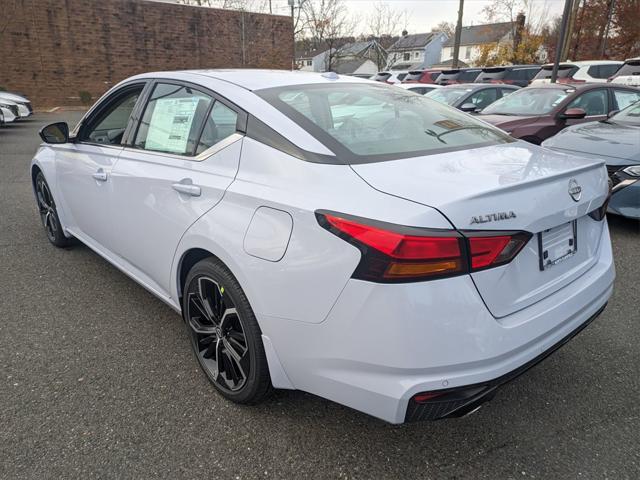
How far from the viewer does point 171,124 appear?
8.73 feet

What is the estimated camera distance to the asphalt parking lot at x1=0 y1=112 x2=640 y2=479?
194cm

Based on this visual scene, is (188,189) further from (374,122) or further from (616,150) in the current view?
(616,150)

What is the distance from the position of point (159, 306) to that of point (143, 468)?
1525 mm

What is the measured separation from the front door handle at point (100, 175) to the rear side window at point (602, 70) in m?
15.8

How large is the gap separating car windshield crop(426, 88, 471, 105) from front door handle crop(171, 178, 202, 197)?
8114 millimetres

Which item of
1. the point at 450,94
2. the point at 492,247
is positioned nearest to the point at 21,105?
the point at 450,94

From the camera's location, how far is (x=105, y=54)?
2334 cm

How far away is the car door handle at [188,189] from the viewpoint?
7.30 ft

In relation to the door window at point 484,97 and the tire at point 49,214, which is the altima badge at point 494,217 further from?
the door window at point 484,97

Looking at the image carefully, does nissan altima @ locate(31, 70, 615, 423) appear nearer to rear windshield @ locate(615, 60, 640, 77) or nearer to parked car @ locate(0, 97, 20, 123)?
parked car @ locate(0, 97, 20, 123)

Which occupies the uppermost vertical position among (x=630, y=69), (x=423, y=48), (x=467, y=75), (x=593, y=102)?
(x=423, y=48)

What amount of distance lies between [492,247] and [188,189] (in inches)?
56.5

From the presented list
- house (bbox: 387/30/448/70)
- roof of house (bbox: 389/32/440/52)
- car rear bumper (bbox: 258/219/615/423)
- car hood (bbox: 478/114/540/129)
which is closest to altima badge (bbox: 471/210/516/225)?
car rear bumper (bbox: 258/219/615/423)

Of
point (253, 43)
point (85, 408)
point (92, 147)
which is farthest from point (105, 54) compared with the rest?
point (85, 408)
